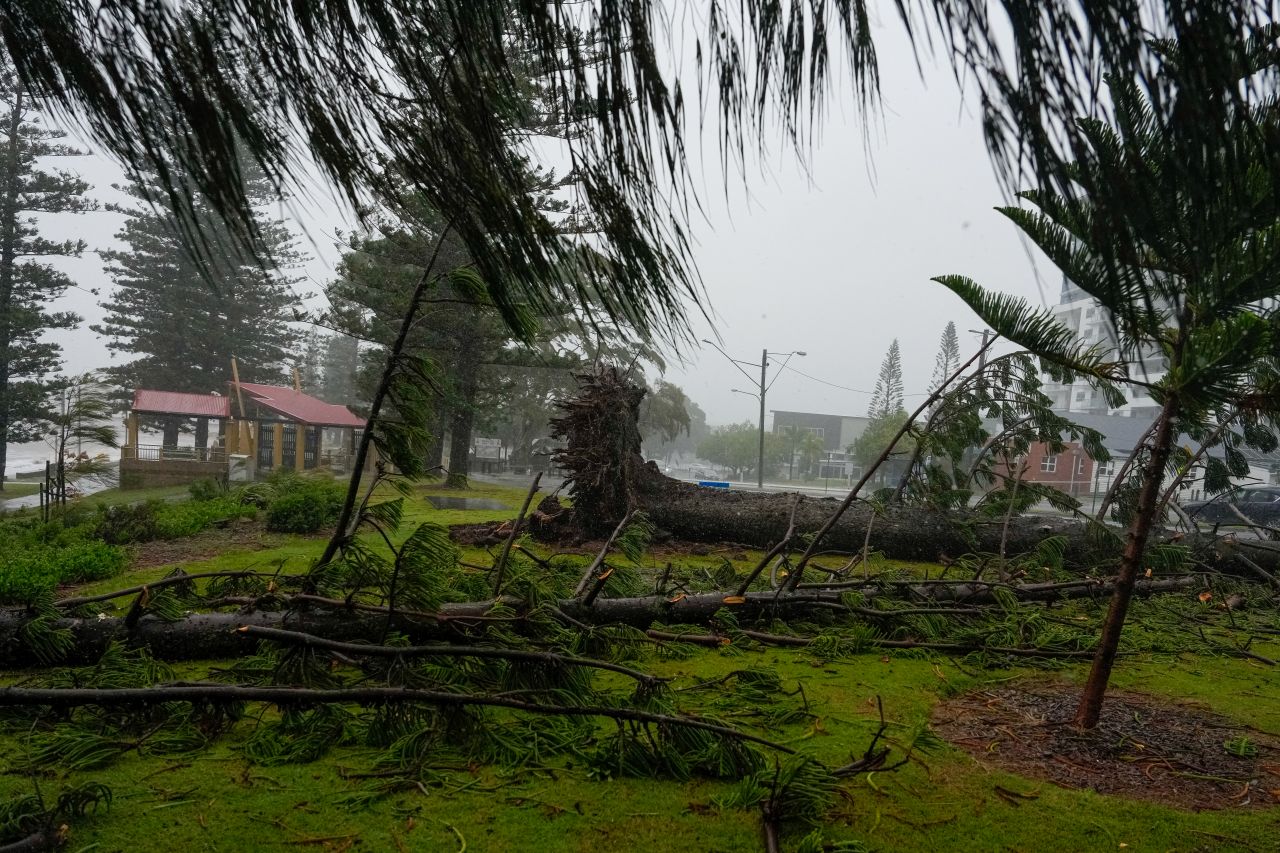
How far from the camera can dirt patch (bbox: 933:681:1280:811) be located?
226 cm

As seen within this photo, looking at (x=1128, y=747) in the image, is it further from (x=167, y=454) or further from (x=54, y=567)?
(x=167, y=454)

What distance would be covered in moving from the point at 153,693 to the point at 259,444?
57.5 feet

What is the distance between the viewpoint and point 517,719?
2617mm

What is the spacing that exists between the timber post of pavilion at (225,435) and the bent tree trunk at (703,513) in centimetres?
649

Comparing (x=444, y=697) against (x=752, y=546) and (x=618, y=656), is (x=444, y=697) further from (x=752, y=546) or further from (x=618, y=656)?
(x=752, y=546)

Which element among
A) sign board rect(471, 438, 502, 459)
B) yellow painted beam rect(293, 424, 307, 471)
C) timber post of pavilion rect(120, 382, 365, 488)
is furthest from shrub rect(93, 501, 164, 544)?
sign board rect(471, 438, 502, 459)

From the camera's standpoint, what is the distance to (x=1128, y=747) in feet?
8.29

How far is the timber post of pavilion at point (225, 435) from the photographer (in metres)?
13.7

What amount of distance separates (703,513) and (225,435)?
12.3 meters

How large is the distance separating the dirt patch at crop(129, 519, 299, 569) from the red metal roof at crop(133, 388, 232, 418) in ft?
24.8

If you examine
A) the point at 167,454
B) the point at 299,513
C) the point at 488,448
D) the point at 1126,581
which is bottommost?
the point at 299,513

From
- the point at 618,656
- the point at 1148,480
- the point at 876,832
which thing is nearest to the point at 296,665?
the point at 618,656

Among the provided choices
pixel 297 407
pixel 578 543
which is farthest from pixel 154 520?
pixel 297 407

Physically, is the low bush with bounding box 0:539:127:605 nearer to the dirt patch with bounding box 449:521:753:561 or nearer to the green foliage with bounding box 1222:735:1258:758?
the dirt patch with bounding box 449:521:753:561
